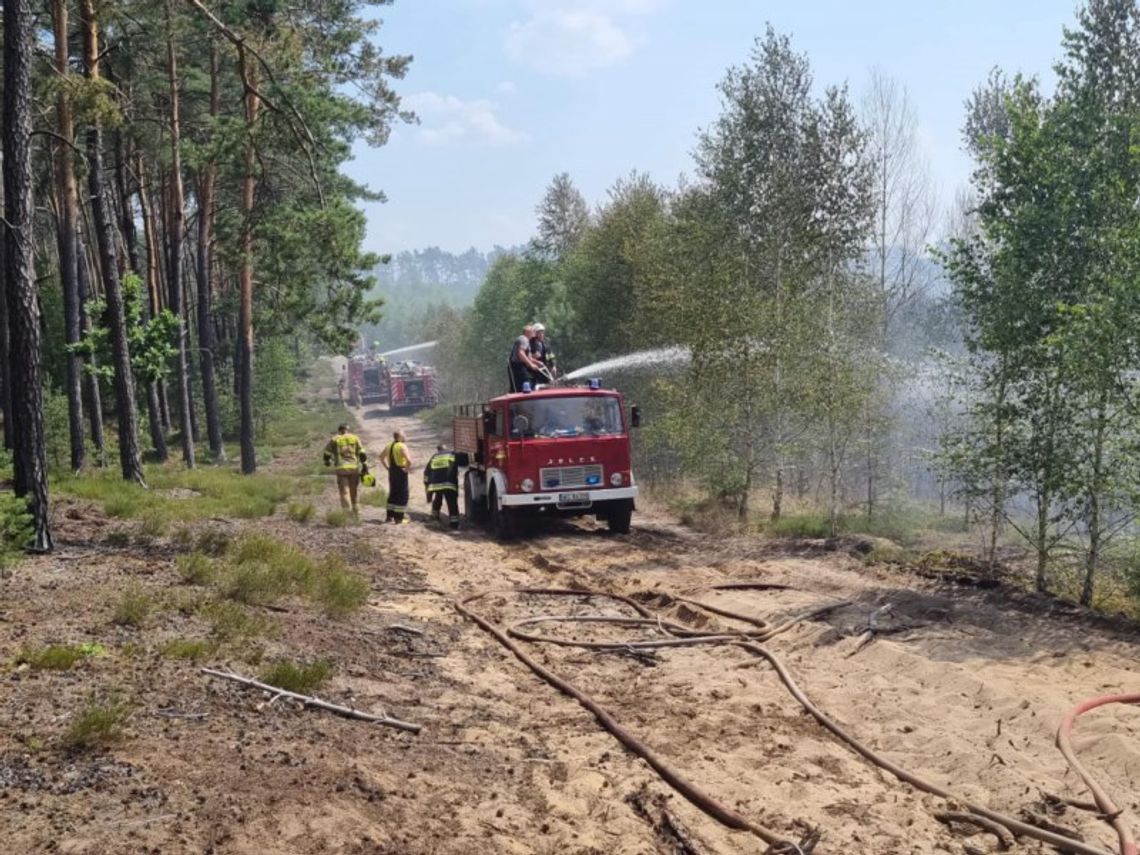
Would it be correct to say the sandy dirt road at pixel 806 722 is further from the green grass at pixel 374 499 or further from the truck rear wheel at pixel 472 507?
the green grass at pixel 374 499

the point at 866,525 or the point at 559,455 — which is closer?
the point at 559,455

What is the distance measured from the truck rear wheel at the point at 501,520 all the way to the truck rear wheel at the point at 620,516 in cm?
160

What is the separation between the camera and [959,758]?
6.00m

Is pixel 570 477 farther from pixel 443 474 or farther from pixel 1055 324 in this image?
pixel 1055 324

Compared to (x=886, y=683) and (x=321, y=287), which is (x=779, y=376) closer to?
(x=321, y=287)


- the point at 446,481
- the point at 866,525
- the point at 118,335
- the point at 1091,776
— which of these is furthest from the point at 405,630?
the point at 118,335

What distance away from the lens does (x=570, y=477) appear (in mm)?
15461

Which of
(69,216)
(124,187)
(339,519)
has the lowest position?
(339,519)

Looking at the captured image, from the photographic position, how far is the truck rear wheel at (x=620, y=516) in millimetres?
15992

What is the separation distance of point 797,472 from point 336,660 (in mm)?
17157

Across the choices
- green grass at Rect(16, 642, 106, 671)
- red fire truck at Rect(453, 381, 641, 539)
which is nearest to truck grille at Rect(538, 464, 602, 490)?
red fire truck at Rect(453, 381, 641, 539)

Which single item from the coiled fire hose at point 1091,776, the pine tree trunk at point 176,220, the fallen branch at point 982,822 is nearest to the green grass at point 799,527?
the coiled fire hose at point 1091,776

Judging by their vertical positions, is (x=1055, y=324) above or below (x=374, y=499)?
above

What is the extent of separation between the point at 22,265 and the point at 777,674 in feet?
28.0
